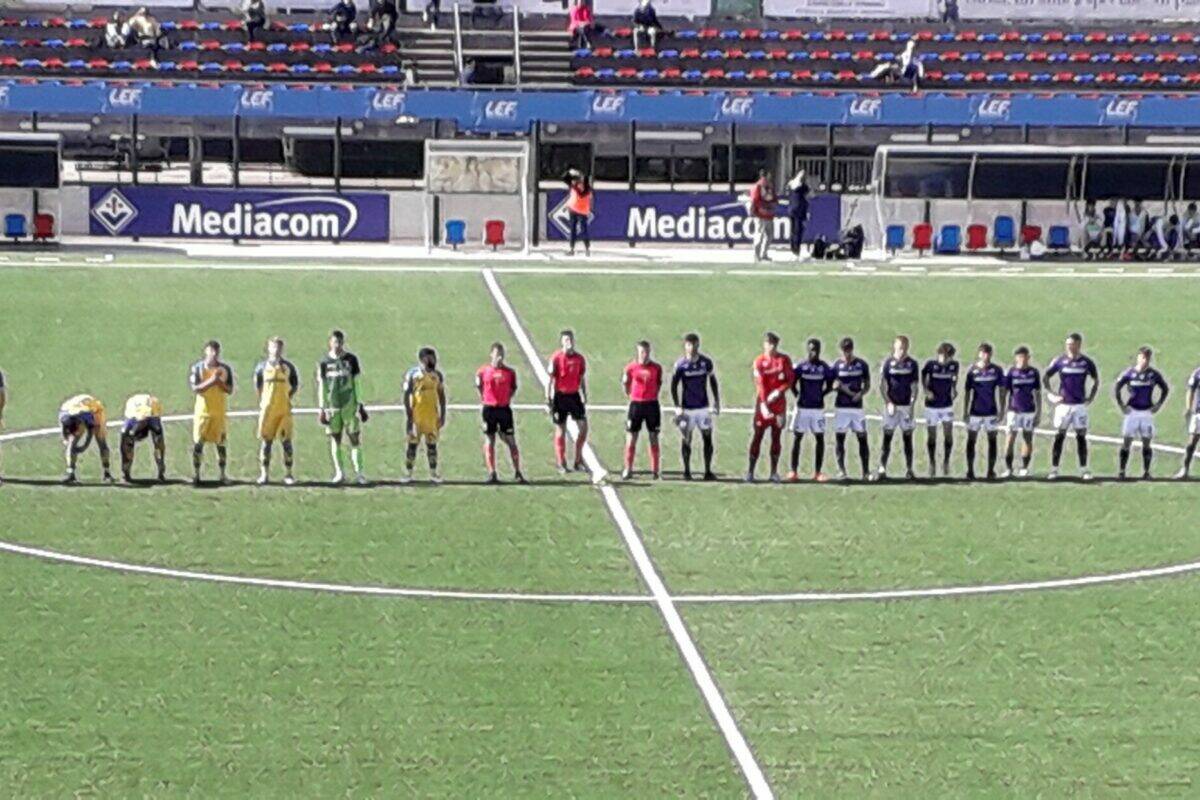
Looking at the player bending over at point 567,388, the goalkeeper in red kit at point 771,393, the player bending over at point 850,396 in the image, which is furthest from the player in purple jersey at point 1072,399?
the player bending over at point 567,388

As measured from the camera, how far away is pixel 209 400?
27.0 meters

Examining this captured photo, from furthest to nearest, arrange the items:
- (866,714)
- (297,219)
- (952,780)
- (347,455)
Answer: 1. (297,219)
2. (347,455)
3. (866,714)
4. (952,780)

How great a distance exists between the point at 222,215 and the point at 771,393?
2775cm

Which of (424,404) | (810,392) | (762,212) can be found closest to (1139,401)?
(810,392)

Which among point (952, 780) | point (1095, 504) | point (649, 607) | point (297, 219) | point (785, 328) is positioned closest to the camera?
point (952, 780)

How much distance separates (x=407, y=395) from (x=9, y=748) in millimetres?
10769

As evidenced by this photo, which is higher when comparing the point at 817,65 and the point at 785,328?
the point at 817,65

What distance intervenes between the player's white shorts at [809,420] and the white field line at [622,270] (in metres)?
19.6

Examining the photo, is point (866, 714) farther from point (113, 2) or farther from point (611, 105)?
point (113, 2)

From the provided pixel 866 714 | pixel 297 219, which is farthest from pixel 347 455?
pixel 297 219

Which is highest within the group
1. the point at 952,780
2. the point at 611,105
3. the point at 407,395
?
the point at 611,105

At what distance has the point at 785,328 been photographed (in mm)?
40562

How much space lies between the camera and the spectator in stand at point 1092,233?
52844 mm

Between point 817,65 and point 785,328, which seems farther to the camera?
point 817,65
